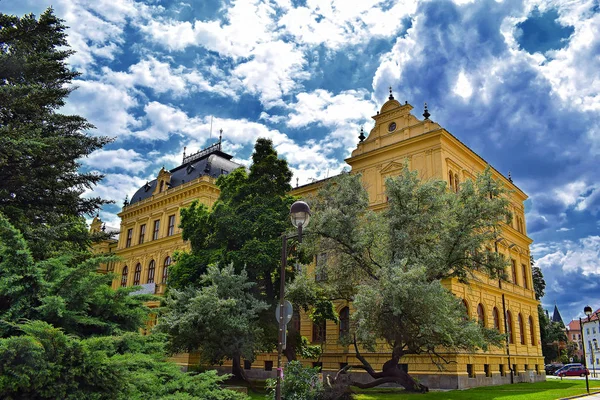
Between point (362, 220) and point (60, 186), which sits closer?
point (60, 186)

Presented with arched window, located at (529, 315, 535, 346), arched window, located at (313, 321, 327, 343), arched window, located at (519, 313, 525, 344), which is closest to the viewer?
arched window, located at (313, 321, 327, 343)

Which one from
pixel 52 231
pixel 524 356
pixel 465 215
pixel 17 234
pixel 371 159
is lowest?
pixel 524 356

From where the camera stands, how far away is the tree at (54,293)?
9.25 metres

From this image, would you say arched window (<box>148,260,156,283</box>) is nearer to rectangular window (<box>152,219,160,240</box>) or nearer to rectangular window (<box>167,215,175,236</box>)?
rectangular window (<box>152,219,160,240</box>)

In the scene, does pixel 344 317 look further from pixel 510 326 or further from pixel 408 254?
pixel 510 326

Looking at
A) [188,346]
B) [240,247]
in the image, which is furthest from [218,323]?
[240,247]

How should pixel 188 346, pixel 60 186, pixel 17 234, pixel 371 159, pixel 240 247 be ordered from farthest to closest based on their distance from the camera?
pixel 371 159, pixel 240 247, pixel 188 346, pixel 60 186, pixel 17 234

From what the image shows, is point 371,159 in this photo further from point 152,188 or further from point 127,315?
point 152,188

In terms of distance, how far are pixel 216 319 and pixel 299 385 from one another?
672cm

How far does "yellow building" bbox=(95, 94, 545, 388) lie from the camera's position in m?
27.7

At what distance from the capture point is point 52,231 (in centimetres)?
1634

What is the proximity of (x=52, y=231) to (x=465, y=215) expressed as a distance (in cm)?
1693

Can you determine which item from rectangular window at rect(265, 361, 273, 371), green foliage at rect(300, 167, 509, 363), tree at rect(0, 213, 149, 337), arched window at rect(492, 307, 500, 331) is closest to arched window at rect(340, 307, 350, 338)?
rectangular window at rect(265, 361, 273, 371)

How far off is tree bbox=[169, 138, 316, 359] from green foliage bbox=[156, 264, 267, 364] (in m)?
1.67
